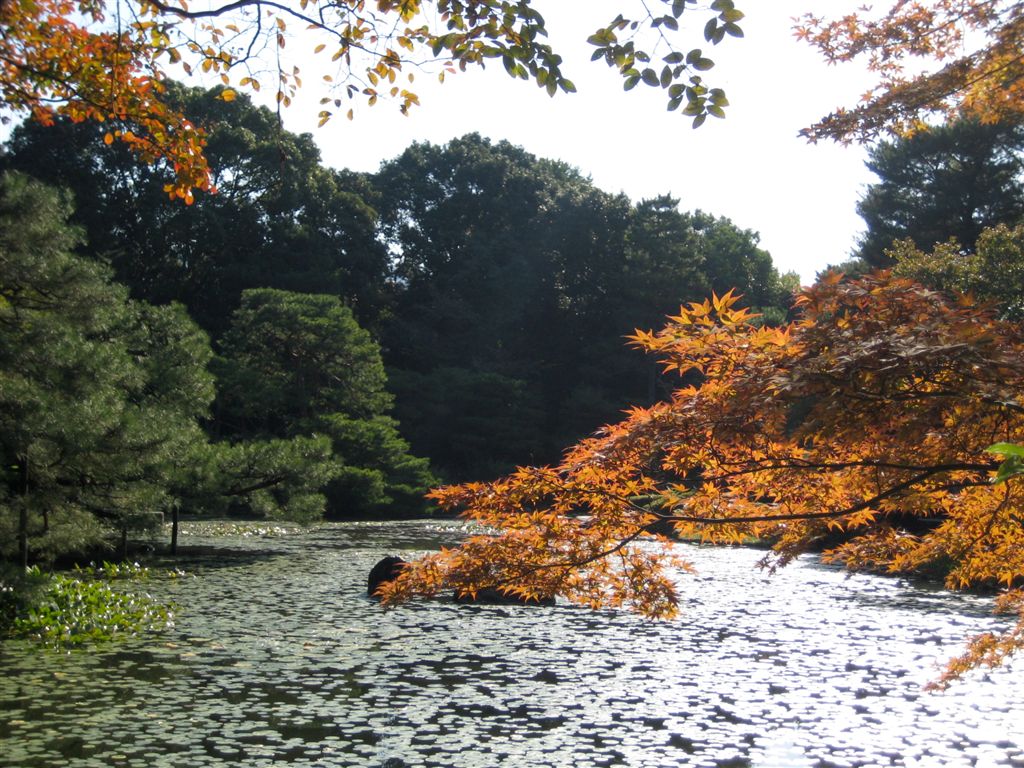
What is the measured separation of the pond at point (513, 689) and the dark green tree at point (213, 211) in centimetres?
1791

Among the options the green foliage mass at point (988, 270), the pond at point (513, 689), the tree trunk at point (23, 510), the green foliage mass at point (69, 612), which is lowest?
the pond at point (513, 689)

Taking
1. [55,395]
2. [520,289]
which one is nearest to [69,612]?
[55,395]

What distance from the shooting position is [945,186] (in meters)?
22.6

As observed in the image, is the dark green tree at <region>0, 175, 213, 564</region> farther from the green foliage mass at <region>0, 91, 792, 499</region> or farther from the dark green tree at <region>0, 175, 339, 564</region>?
the green foliage mass at <region>0, 91, 792, 499</region>

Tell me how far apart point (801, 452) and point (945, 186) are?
69.2 feet

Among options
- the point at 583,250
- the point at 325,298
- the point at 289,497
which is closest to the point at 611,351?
the point at 583,250

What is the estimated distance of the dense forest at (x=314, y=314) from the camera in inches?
335

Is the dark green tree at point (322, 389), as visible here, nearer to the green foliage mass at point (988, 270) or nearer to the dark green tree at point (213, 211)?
the dark green tree at point (213, 211)

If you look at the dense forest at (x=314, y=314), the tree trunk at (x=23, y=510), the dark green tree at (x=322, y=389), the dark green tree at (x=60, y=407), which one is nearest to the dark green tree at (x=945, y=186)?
the dense forest at (x=314, y=314)

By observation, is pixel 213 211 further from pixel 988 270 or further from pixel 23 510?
pixel 23 510

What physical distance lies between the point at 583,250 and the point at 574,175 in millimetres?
8203

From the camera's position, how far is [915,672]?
6699 mm

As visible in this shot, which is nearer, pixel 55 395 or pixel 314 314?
pixel 55 395

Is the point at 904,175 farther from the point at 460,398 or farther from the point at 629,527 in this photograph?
the point at 629,527
